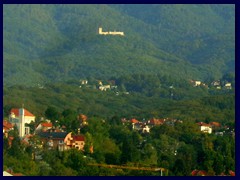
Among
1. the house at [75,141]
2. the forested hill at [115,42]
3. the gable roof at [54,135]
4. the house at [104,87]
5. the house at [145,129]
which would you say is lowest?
the house at [75,141]

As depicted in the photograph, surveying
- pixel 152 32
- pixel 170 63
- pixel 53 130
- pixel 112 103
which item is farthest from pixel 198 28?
pixel 53 130

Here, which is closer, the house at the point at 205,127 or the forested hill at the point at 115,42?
the house at the point at 205,127

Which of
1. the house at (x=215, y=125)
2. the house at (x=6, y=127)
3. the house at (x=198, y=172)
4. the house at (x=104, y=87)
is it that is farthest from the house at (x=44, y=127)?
the house at (x=104, y=87)

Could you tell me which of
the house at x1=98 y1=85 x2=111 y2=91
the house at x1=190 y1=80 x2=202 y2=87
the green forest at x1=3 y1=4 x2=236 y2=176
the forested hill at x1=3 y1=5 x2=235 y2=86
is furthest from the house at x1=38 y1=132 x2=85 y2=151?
the house at x1=190 y1=80 x2=202 y2=87

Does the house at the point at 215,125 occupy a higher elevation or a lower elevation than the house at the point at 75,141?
higher

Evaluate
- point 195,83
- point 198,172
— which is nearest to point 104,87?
point 195,83

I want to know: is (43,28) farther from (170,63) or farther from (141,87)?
(141,87)

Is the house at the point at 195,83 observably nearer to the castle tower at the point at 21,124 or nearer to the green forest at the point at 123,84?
the green forest at the point at 123,84
